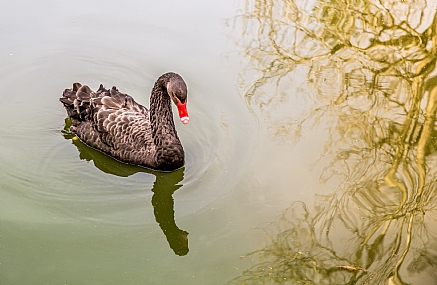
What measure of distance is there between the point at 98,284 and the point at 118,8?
166 inches

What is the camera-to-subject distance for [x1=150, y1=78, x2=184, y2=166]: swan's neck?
409 cm

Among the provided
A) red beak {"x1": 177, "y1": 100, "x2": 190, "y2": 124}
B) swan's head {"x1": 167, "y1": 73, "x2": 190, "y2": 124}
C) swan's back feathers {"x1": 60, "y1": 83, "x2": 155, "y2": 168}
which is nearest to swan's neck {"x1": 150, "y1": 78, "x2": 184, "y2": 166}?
swan's back feathers {"x1": 60, "y1": 83, "x2": 155, "y2": 168}

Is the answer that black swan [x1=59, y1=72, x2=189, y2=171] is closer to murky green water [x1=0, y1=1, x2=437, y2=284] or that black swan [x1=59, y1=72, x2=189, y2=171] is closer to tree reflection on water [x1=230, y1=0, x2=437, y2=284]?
murky green water [x1=0, y1=1, x2=437, y2=284]

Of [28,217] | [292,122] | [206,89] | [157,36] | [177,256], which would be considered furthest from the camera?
[157,36]

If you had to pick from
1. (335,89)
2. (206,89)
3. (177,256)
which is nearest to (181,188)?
(177,256)

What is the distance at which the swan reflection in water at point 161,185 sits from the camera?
11.8 ft

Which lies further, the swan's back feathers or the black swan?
the swan's back feathers

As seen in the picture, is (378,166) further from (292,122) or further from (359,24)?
(359,24)

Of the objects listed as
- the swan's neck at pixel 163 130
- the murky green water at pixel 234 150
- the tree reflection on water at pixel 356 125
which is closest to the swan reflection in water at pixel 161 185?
the murky green water at pixel 234 150

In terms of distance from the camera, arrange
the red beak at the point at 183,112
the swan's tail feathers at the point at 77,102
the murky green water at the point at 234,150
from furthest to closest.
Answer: the swan's tail feathers at the point at 77,102 < the red beak at the point at 183,112 < the murky green water at the point at 234,150

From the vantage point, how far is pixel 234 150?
14.5ft

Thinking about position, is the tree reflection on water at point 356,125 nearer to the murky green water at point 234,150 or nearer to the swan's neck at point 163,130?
the murky green water at point 234,150

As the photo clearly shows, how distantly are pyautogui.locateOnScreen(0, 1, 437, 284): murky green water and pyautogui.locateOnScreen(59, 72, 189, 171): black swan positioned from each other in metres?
0.12

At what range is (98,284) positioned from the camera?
319cm
